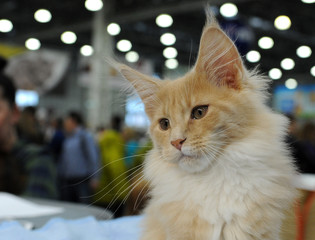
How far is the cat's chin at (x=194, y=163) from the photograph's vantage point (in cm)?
97

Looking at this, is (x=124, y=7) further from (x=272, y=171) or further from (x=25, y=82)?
(x=272, y=171)

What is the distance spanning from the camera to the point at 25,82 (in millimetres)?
9633

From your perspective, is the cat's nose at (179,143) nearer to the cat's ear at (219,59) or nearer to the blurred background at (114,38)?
the cat's ear at (219,59)

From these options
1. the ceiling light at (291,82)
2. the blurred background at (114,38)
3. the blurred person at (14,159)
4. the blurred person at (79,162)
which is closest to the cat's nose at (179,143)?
the blurred person at (14,159)

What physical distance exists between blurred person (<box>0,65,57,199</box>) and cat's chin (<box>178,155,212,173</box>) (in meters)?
1.34

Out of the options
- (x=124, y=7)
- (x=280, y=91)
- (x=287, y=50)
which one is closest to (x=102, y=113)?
(x=124, y=7)

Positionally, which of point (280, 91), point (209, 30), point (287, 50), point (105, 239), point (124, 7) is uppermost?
point (287, 50)

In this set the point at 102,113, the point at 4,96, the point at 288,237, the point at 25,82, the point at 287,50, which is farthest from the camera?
the point at 287,50

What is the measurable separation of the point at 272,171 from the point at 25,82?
9.49m

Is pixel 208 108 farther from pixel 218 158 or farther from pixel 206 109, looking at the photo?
pixel 218 158

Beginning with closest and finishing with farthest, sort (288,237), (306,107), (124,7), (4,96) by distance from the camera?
1. (288,237)
2. (4,96)
3. (124,7)
4. (306,107)

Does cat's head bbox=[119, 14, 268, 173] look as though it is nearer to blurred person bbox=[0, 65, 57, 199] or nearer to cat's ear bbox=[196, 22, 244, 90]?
cat's ear bbox=[196, 22, 244, 90]

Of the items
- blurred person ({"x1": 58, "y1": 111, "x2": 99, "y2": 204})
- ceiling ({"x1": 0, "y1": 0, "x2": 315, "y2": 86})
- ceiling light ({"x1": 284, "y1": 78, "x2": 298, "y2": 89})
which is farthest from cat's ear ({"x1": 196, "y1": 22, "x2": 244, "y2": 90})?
ceiling light ({"x1": 284, "y1": 78, "x2": 298, "y2": 89})

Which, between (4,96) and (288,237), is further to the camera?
(4,96)
